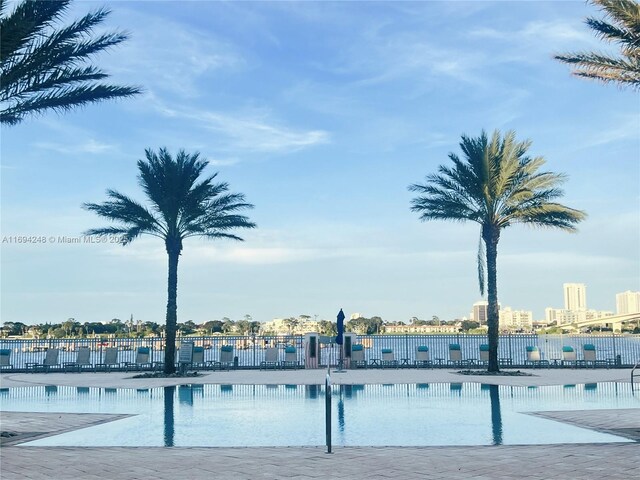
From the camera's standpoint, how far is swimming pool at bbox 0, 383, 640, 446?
1172 cm

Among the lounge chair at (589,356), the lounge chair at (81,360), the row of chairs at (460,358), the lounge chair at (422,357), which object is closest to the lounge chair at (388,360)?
the row of chairs at (460,358)

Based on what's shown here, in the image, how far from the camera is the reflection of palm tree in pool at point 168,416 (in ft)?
39.0

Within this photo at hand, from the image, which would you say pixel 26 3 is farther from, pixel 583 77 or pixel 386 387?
pixel 386 387

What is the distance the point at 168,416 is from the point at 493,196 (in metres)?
16.7

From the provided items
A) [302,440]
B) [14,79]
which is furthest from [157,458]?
[14,79]

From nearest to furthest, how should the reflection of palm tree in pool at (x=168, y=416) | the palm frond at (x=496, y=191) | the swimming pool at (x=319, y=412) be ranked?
the swimming pool at (x=319, y=412) → the reflection of palm tree in pool at (x=168, y=416) → the palm frond at (x=496, y=191)

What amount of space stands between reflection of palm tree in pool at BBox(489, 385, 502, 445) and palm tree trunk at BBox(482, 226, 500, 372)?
617cm

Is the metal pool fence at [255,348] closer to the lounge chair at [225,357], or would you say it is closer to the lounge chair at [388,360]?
the lounge chair at [225,357]

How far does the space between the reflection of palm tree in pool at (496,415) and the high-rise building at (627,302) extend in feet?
398

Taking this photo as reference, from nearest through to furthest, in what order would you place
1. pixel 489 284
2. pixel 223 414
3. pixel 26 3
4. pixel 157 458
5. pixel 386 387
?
1. pixel 157 458
2. pixel 26 3
3. pixel 223 414
4. pixel 386 387
5. pixel 489 284

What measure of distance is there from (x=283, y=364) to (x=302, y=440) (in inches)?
720

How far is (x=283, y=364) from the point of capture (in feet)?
97.7

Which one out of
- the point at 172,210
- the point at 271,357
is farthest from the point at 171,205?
the point at 271,357

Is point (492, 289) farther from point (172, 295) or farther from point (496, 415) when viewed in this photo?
point (496, 415)
